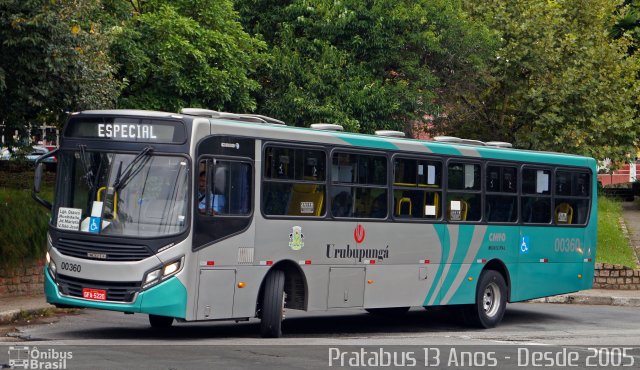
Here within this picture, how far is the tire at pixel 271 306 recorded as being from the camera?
14680mm

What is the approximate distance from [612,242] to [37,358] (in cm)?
2278

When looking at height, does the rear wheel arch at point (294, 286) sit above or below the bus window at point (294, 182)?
below

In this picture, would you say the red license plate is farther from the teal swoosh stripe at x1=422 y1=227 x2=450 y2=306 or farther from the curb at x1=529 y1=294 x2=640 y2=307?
the curb at x1=529 y1=294 x2=640 y2=307

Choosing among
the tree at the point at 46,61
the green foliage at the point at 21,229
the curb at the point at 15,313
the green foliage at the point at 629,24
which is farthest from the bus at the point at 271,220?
the green foliage at the point at 629,24

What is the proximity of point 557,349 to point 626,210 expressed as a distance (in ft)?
92.8

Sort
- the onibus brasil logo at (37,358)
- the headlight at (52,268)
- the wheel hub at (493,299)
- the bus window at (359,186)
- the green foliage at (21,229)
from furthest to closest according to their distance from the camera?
the green foliage at (21,229)
the wheel hub at (493,299)
the bus window at (359,186)
the headlight at (52,268)
the onibus brasil logo at (37,358)

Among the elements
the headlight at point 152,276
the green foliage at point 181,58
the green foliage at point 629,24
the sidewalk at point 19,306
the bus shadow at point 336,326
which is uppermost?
the green foliage at point 629,24

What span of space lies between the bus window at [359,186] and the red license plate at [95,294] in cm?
369

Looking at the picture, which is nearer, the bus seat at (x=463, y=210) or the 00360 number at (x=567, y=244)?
the bus seat at (x=463, y=210)

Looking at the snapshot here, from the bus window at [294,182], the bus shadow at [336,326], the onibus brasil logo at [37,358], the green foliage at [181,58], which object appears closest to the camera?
the onibus brasil logo at [37,358]

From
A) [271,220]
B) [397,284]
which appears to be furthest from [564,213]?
[271,220]

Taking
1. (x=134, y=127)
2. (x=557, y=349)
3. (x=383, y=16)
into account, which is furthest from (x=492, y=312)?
(x=383, y=16)

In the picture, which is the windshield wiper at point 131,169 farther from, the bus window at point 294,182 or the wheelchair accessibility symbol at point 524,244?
the wheelchair accessibility symbol at point 524,244

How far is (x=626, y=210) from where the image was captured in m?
41.6
